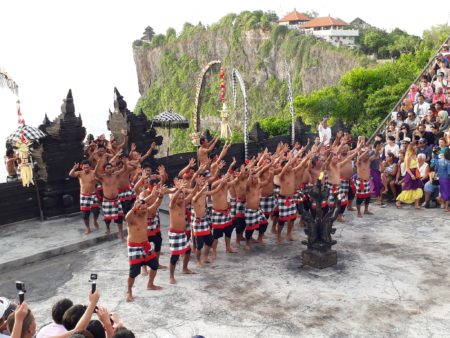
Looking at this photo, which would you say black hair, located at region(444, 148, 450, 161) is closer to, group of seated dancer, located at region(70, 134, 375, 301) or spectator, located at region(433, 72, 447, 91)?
group of seated dancer, located at region(70, 134, 375, 301)

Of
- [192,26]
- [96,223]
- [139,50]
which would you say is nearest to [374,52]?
[192,26]

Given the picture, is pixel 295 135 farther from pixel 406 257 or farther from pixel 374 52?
pixel 374 52

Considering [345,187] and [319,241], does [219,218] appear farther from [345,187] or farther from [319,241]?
[345,187]

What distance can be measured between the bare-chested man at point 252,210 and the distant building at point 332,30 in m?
49.4

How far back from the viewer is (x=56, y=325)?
4.00 m

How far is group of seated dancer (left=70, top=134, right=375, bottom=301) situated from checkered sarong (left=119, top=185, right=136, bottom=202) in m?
0.02

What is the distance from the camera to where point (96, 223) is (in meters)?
10.4

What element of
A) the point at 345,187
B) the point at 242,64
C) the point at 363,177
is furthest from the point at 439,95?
the point at 242,64

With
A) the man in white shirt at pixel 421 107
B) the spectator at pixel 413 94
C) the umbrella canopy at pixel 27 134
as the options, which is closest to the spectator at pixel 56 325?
the umbrella canopy at pixel 27 134

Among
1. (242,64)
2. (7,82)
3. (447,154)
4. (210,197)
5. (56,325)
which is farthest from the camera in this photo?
(242,64)

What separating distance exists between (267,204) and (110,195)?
312 cm

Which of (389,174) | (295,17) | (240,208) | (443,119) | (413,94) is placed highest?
(295,17)

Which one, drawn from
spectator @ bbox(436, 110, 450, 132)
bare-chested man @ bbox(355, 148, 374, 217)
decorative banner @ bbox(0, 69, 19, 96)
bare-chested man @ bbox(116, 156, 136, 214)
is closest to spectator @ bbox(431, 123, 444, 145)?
spectator @ bbox(436, 110, 450, 132)

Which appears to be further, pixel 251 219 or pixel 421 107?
pixel 421 107
